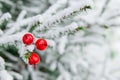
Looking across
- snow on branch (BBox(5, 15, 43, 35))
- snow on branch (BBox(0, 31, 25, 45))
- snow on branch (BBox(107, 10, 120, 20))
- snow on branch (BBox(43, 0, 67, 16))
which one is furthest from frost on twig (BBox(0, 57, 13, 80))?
snow on branch (BBox(107, 10, 120, 20))

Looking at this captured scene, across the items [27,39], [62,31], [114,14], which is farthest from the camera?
[114,14]

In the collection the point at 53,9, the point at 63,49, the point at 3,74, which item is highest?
the point at 63,49

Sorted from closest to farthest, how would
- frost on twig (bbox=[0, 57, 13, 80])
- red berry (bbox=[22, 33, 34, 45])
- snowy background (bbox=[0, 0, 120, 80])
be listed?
red berry (bbox=[22, 33, 34, 45]) → frost on twig (bbox=[0, 57, 13, 80]) → snowy background (bbox=[0, 0, 120, 80])

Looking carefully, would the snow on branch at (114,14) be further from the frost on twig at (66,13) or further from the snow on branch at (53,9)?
the frost on twig at (66,13)

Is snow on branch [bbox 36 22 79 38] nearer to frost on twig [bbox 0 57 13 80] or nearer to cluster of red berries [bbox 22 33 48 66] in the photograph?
cluster of red berries [bbox 22 33 48 66]

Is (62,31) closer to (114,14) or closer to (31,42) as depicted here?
(31,42)

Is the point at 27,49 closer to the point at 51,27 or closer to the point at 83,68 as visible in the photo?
the point at 51,27

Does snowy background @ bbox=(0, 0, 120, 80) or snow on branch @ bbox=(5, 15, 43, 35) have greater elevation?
snowy background @ bbox=(0, 0, 120, 80)

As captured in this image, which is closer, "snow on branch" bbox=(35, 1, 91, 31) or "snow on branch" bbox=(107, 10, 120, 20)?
"snow on branch" bbox=(35, 1, 91, 31)

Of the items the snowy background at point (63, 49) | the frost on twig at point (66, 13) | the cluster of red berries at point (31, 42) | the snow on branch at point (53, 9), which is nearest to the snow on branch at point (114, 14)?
the snowy background at point (63, 49)

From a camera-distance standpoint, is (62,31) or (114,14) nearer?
(62,31)

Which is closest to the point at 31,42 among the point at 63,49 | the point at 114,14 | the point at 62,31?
the point at 62,31
